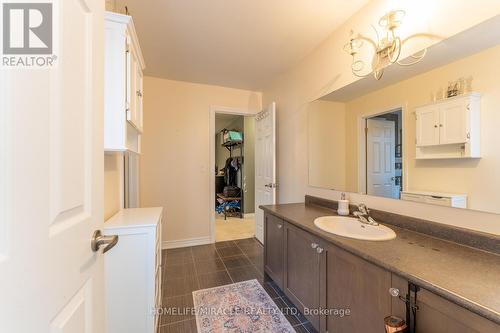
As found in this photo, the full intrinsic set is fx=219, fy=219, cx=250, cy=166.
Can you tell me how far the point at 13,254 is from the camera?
1.47 ft

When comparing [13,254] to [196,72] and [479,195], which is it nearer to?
[479,195]

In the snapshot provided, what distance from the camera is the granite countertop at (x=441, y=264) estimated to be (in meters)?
0.73

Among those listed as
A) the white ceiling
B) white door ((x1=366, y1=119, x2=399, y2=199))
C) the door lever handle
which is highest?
the white ceiling

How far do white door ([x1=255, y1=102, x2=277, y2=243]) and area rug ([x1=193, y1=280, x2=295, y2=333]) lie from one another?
1177 millimetres

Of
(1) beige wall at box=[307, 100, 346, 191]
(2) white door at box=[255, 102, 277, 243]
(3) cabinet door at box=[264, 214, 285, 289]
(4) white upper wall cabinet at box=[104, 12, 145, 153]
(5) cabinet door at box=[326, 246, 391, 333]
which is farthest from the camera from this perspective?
(2) white door at box=[255, 102, 277, 243]

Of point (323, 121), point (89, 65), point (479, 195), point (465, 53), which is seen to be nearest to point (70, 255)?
point (89, 65)

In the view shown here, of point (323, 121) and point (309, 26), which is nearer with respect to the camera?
point (309, 26)

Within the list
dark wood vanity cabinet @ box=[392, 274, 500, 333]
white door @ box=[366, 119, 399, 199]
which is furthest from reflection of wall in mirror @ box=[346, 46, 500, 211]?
dark wood vanity cabinet @ box=[392, 274, 500, 333]

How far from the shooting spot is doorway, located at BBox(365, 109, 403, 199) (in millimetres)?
1600

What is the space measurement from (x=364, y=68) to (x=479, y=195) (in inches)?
46.3

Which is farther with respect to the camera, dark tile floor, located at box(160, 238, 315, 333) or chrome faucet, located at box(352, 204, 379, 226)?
dark tile floor, located at box(160, 238, 315, 333)

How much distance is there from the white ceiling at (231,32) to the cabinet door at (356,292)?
1.92m

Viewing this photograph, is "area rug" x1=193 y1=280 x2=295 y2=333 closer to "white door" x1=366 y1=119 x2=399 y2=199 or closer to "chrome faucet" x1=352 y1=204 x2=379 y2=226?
"chrome faucet" x1=352 y1=204 x2=379 y2=226

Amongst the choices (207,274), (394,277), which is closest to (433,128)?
(394,277)
